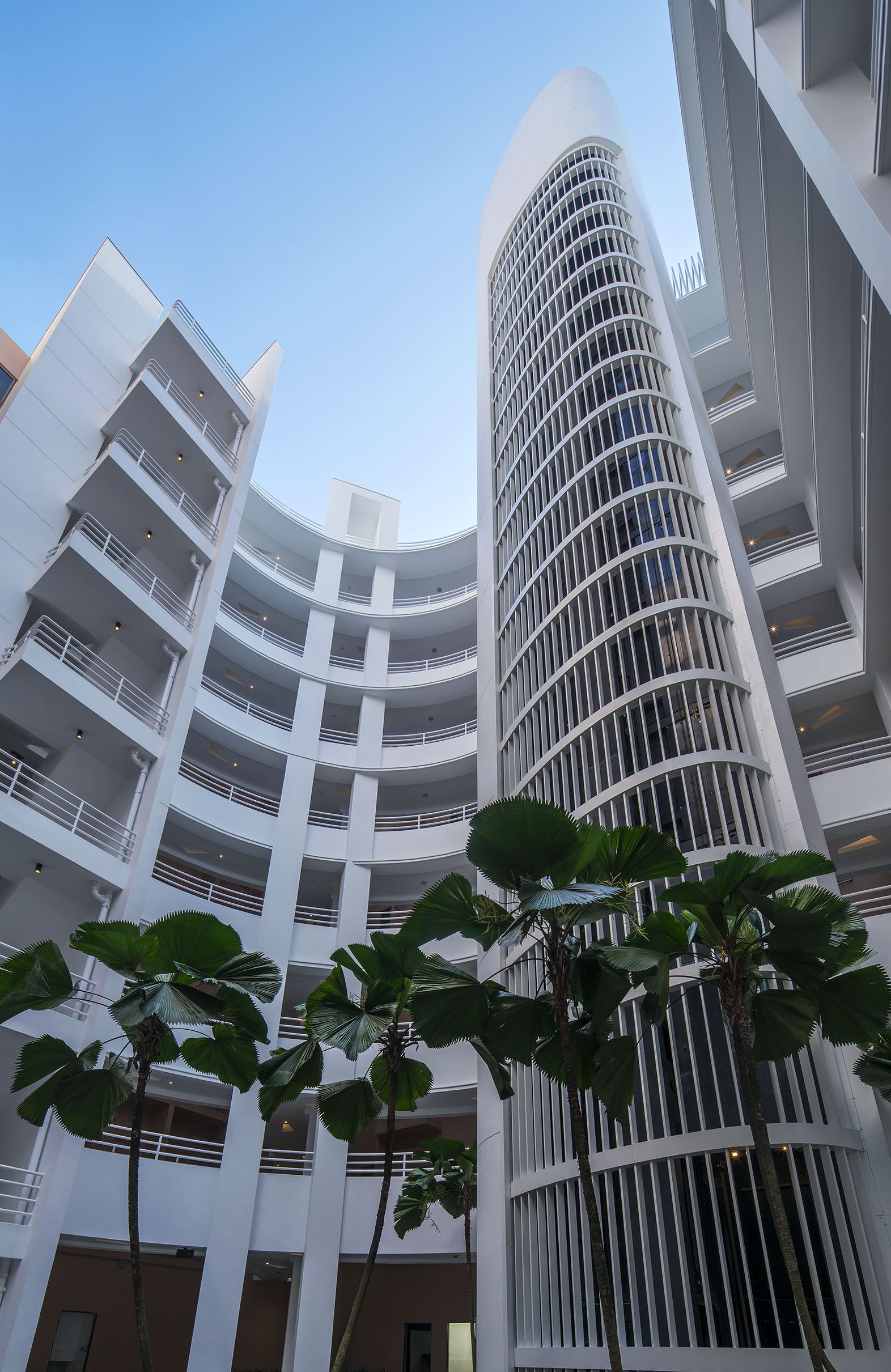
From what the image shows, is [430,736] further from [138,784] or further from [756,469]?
[756,469]

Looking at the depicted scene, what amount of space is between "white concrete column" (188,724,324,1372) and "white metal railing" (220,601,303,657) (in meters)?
5.77

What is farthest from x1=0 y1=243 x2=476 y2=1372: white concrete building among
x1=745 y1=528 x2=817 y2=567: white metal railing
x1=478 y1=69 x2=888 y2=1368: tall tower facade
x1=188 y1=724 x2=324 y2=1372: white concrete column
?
x1=745 y1=528 x2=817 y2=567: white metal railing

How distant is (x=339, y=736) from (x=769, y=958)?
18.5m

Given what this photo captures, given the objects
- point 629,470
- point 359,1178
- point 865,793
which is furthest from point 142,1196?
point 629,470

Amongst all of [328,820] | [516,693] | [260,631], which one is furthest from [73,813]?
[516,693]

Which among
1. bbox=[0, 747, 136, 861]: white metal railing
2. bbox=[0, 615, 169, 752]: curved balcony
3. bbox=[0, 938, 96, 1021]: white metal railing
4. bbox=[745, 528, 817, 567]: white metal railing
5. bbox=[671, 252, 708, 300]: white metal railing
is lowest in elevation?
bbox=[0, 938, 96, 1021]: white metal railing

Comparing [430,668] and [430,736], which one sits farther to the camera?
[430,668]

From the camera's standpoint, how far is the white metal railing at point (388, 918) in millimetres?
22188

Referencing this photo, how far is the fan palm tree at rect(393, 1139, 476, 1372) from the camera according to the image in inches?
580

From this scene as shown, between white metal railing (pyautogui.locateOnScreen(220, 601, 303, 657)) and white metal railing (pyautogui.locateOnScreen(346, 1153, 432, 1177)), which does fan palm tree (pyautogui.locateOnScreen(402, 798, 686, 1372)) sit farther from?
white metal railing (pyautogui.locateOnScreen(220, 601, 303, 657))

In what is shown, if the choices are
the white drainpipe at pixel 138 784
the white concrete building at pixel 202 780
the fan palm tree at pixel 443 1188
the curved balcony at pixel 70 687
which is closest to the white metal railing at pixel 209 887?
the white concrete building at pixel 202 780

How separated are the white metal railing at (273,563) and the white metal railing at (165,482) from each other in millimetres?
1984

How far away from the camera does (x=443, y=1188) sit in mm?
15227

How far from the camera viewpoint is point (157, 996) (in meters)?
9.11
